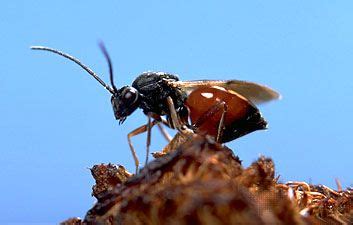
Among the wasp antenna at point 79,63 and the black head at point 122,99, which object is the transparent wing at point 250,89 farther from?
the wasp antenna at point 79,63

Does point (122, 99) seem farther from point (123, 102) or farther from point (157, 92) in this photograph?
point (157, 92)

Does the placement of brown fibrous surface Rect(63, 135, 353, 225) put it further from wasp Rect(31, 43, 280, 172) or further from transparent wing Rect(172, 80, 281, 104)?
transparent wing Rect(172, 80, 281, 104)

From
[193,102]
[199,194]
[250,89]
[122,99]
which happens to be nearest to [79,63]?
[122,99]

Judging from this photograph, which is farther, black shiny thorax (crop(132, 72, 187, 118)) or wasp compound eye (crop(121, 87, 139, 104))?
black shiny thorax (crop(132, 72, 187, 118))

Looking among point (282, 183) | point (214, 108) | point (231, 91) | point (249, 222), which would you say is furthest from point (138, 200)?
point (231, 91)

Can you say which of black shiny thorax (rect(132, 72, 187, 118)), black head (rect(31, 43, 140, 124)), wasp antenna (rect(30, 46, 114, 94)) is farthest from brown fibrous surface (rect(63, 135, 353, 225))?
black shiny thorax (rect(132, 72, 187, 118))

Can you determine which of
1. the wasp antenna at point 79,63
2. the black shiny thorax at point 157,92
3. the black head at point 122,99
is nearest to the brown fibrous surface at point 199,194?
the wasp antenna at point 79,63

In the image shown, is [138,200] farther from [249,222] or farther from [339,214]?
[339,214]

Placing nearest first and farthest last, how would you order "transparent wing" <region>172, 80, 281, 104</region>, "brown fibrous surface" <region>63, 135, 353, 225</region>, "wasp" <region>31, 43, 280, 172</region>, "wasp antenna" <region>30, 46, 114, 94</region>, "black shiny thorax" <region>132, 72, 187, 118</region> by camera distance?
1. "brown fibrous surface" <region>63, 135, 353, 225</region>
2. "wasp antenna" <region>30, 46, 114, 94</region>
3. "wasp" <region>31, 43, 280, 172</region>
4. "transparent wing" <region>172, 80, 281, 104</region>
5. "black shiny thorax" <region>132, 72, 187, 118</region>
